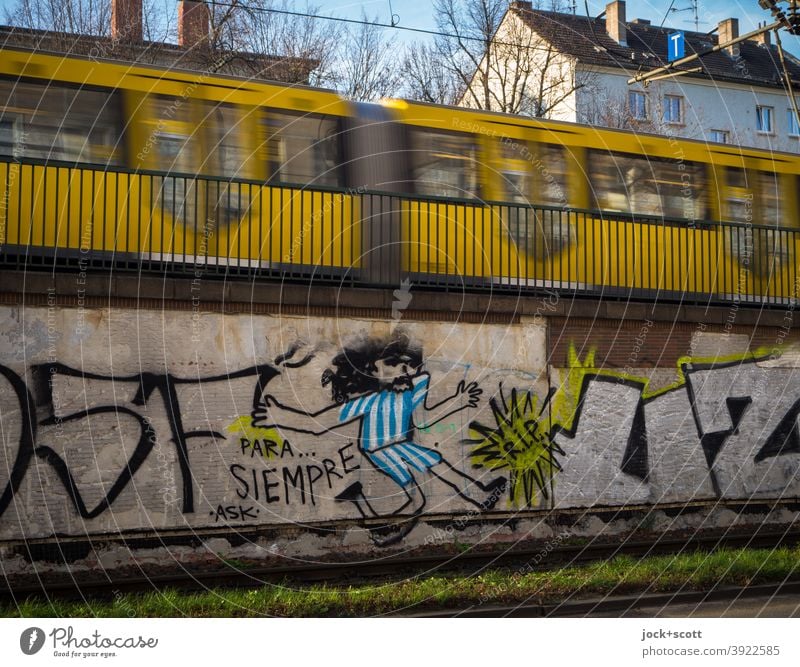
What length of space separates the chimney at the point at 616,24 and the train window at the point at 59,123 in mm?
23603

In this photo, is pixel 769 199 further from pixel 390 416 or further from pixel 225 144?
pixel 225 144

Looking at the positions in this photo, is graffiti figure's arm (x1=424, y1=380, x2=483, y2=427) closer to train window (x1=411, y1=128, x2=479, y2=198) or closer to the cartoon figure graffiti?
the cartoon figure graffiti

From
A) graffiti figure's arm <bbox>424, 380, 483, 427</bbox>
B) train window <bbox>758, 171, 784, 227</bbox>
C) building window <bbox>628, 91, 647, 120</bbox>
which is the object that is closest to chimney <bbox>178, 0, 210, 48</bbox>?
graffiti figure's arm <bbox>424, 380, 483, 427</bbox>

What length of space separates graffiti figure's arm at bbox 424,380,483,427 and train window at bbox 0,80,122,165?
6.28 meters

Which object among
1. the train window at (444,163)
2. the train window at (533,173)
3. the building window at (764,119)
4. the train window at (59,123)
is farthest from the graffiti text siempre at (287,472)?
the building window at (764,119)

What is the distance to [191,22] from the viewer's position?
23172 mm

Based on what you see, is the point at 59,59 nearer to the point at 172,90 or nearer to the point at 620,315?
the point at 172,90

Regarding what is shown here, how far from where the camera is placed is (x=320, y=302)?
1475 centimetres

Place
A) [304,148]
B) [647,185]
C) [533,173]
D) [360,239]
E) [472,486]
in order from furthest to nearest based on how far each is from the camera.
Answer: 1. [647,185]
2. [533,173]
3. [304,148]
4. [360,239]
5. [472,486]

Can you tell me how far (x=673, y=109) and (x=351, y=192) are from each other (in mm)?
24491

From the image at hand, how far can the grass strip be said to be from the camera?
1085cm

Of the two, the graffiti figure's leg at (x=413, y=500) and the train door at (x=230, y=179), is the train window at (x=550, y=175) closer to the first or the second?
the train door at (x=230, y=179)

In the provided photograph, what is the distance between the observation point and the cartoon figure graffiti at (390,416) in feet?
48.4

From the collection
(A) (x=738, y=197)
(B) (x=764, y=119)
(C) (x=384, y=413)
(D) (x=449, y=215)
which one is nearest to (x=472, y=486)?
(C) (x=384, y=413)
